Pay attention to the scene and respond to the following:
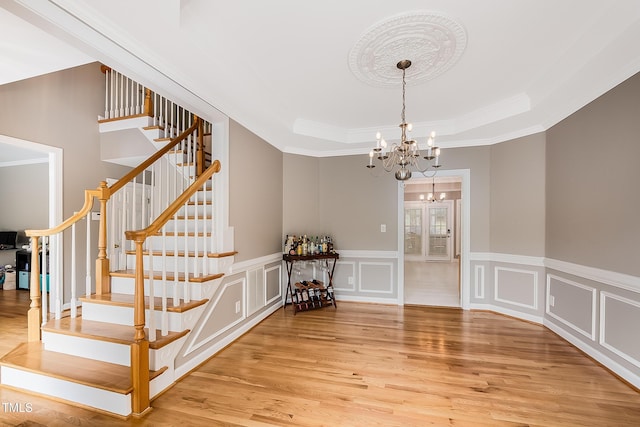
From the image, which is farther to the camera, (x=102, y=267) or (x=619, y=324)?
(x=102, y=267)

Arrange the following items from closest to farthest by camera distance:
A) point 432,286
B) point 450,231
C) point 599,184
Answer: point 599,184, point 432,286, point 450,231

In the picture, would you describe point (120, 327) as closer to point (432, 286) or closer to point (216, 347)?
point (216, 347)

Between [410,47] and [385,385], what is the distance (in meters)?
2.81

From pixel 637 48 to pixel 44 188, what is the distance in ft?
26.9

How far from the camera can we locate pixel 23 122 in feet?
11.6

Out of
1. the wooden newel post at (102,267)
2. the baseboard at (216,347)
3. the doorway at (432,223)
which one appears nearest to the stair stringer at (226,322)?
the baseboard at (216,347)

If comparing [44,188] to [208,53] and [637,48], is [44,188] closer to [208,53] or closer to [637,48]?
[208,53]

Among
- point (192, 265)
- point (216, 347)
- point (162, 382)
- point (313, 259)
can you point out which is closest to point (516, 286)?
point (313, 259)

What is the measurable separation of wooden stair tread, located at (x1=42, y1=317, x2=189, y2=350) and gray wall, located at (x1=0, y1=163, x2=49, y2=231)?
4.04 m

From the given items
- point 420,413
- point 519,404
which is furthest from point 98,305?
point 519,404

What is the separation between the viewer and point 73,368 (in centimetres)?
210

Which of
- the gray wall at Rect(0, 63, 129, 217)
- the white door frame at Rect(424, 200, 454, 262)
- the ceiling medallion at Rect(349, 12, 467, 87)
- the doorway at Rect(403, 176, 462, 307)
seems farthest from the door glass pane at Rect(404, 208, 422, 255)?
the gray wall at Rect(0, 63, 129, 217)

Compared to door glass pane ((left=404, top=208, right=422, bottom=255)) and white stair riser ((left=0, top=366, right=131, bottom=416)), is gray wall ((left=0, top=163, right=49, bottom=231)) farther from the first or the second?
door glass pane ((left=404, top=208, right=422, bottom=255))

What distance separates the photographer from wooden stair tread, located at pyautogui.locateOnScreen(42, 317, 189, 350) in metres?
2.16
